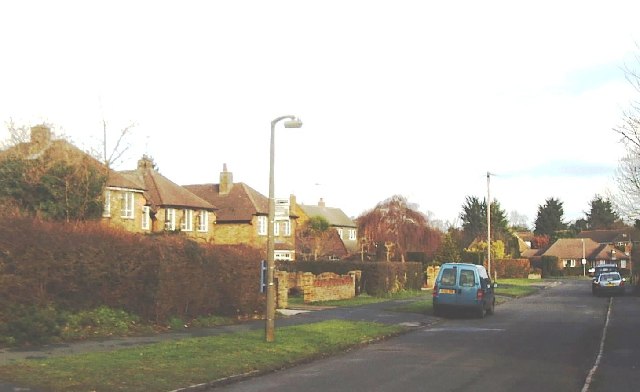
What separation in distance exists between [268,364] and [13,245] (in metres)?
6.57

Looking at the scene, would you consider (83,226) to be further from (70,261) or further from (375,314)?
(375,314)

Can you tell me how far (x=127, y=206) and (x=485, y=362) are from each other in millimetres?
32608

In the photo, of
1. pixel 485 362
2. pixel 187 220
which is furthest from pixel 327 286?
pixel 187 220

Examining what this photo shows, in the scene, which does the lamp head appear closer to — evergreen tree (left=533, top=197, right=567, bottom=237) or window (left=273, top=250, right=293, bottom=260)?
window (left=273, top=250, right=293, bottom=260)

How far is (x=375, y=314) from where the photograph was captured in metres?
25.8

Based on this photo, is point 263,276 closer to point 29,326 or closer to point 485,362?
point 29,326

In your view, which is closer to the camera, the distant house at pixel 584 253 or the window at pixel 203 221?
the window at pixel 203 221

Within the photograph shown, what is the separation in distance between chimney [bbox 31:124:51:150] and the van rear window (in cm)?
1675

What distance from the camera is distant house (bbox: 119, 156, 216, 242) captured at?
144ft

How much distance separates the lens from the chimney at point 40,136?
93.2ft

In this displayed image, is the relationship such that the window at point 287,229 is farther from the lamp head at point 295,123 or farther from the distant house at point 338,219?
the lamp head at point 295,123

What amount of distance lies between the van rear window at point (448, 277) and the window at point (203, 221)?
29395 mm

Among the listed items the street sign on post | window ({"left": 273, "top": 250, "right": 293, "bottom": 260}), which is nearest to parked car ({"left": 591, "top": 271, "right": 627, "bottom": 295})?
window ({"left": 273, "top": 250, "right": 293, "bottom": 260})

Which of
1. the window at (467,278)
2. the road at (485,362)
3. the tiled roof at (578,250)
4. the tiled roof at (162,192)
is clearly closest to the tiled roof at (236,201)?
the tiled roof at (162,192)
